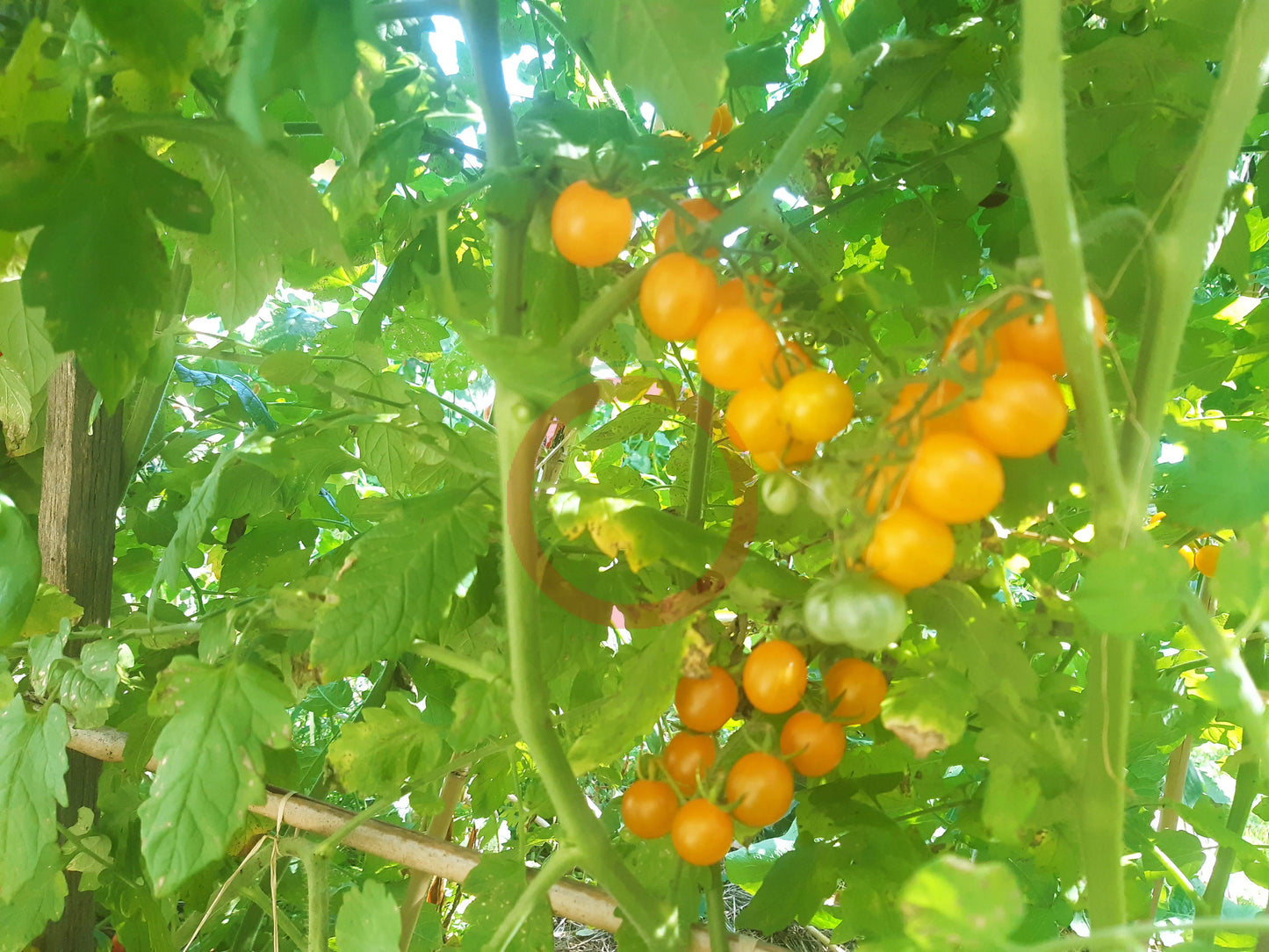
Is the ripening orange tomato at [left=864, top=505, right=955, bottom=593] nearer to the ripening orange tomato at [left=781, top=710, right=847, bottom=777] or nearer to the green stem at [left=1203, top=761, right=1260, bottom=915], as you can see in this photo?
the ripening orange tomato at [left=781, top=710, right=847, bottom=777]

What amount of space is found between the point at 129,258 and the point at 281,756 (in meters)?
0.53

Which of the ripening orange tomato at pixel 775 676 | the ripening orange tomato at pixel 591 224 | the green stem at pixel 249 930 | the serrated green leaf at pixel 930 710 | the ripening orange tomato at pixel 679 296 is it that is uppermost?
the ripening orange tomato at pixel 591 224

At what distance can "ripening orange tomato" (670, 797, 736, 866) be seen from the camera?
21.0 inches

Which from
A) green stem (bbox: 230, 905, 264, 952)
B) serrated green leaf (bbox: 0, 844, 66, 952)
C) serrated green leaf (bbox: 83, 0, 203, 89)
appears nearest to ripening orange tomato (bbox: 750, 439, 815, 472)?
serrated green leaf (bbox: 83, 0, 203, 89)

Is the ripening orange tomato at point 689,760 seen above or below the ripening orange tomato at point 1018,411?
below

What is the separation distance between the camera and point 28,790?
72cm

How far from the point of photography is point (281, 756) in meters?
0.90

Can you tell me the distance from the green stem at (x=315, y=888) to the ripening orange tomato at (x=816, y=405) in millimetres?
589

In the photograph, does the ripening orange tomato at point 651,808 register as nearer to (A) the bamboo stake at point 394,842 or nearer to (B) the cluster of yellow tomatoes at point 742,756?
(B) the cluster of yellow tomatoes at point 742,756

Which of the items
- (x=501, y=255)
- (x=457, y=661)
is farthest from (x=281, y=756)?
(x=501, y=255)

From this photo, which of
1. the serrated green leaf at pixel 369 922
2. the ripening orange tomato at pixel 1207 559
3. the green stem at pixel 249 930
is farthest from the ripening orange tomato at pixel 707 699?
the green stem at pixel 249 930

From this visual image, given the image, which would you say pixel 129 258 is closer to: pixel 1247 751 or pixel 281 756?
pixel 281 756

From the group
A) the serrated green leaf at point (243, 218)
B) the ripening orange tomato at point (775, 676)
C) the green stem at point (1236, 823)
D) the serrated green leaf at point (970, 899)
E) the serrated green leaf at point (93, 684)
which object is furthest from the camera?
the green stem at point (1236, 823)

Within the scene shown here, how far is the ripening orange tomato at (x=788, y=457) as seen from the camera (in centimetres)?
44
